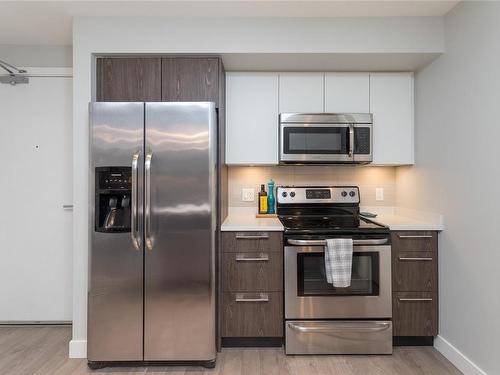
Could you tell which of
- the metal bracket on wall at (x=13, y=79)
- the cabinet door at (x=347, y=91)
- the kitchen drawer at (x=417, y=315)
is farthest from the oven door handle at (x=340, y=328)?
the metal bracket on wall at (x=13, y=79)

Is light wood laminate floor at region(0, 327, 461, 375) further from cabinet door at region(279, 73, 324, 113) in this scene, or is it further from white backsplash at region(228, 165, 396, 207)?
cabinet door at region(279, 73, 324, 113)

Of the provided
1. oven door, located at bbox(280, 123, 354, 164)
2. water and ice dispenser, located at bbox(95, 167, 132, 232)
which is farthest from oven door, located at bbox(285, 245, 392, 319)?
water and ice dispenser, located at bbox(95, 167, 132, 232)

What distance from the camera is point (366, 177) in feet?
9.55

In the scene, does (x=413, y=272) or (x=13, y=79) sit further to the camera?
(x=13, y=79)

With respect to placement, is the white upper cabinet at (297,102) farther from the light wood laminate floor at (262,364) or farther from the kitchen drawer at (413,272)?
the light wood laminate floor at (262,364)

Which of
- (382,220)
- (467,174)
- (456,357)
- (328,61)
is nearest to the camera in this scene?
(467,174)

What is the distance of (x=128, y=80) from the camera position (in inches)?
88.8

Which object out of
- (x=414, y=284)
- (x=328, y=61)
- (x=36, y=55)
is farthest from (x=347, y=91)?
(x=36, y=55)

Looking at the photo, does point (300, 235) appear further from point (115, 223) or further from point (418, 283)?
point (115, 223)

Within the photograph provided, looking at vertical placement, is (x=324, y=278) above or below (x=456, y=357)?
above

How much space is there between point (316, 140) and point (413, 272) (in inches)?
46.3

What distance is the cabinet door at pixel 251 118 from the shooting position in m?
2.61

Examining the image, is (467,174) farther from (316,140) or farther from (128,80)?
(128,80)

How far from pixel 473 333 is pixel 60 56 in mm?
3628
